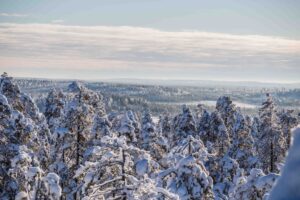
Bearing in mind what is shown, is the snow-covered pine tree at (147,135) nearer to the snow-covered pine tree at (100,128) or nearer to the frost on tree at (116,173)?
the snow-covered pine tree at (100,128)

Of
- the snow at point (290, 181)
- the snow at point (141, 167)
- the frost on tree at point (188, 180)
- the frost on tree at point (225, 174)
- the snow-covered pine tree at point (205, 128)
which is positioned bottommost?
the frost on tree at point (225, 174)

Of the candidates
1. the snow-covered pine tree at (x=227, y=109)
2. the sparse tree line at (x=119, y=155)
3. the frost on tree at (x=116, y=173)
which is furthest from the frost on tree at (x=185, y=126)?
the frost on tree at (x=116, y=173)

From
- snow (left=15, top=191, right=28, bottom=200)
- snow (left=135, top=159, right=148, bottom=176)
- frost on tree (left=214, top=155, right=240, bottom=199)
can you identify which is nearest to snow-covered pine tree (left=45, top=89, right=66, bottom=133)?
frost on tree (left=214, top=155, right=240, bottom=199)

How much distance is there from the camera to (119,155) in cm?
891

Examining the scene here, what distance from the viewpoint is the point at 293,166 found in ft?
6.29

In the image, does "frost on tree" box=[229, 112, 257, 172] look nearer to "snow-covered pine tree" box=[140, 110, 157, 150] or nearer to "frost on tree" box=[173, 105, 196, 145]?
"frost on tree" box=[173, 105, 196, 145]

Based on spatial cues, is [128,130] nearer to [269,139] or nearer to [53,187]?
[269,139]

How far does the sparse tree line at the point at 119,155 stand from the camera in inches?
352

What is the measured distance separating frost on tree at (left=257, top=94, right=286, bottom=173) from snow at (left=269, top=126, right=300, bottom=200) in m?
42.1

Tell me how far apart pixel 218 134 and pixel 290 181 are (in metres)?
41.0

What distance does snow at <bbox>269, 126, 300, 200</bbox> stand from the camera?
6.08 feet

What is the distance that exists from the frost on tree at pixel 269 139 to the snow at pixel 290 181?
42.1 metres

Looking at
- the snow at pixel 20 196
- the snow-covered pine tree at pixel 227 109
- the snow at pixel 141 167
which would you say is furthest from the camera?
the snow-covered pine tree at pixel 227 109

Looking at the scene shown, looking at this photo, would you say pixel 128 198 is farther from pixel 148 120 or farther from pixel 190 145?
pixel 148 120
